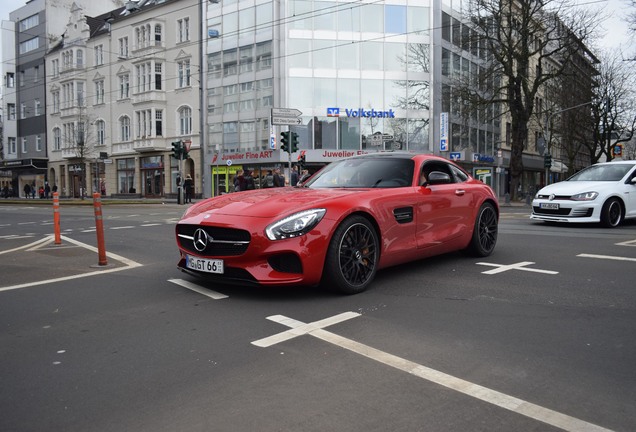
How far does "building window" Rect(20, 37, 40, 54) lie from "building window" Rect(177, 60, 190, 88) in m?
25.7

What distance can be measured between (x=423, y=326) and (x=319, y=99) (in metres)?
35.7

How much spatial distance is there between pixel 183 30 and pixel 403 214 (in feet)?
143

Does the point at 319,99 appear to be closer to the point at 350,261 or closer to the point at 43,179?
the point at 350,261

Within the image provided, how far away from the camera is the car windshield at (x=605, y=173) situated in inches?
469

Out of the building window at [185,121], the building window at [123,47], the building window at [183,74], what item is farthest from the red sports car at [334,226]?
the building window at [123,47]

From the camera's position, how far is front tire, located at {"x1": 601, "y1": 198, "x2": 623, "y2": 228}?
11.1 m

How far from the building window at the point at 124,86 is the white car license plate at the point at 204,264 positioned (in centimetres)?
4710

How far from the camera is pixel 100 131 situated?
51531 mm

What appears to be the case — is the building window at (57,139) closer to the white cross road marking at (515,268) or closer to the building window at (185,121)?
the building window at (185,121)

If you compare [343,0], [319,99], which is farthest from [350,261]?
[343,0]

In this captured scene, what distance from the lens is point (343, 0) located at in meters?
38.3

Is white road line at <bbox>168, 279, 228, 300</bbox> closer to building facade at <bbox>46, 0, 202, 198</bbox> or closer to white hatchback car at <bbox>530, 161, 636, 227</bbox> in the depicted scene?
white hatchback car at <bbox>530, 161, 636, 227</bbox>

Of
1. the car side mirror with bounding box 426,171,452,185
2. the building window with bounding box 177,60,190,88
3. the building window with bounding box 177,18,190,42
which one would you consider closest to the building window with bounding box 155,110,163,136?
the building window with bounding box 177,60,190,88

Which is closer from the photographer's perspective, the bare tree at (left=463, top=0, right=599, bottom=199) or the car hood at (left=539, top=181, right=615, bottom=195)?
the car hood at (left=539, top=181, right=615, bottom=195)
